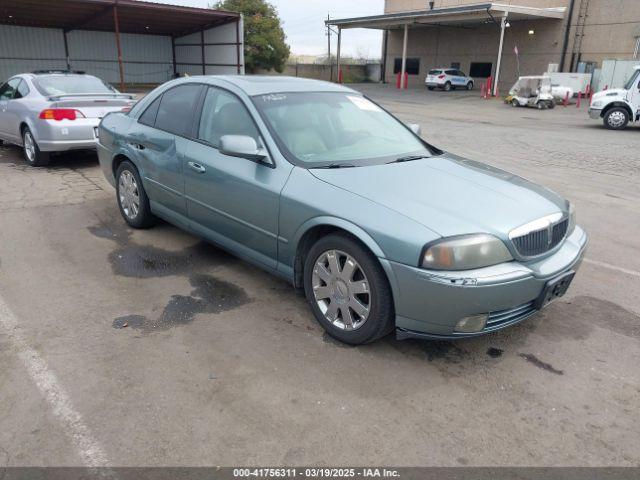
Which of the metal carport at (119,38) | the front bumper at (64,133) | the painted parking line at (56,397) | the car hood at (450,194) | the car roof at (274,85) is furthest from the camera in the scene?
the metal carport at (119,38)

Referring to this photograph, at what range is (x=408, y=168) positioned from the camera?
3686 mm

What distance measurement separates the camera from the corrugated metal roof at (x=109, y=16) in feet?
74.6

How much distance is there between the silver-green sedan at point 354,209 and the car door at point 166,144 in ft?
0.06

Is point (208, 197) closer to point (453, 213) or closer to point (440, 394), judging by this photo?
point (453, 213)

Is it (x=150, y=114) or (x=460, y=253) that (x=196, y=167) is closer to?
(x=150, y=114)

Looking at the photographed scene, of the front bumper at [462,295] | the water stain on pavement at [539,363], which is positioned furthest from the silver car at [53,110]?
the water stain on pavement at [539,363]

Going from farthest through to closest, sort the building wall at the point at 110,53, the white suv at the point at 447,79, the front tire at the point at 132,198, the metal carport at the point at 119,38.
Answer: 1. the white suv at the point at 447,79
2. the building wall at the point at 110,53
3. the metal carport at the point at 119,38
4. the front tire at the point at 132,198

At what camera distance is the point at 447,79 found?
3569cm

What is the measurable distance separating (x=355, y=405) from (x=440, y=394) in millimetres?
501

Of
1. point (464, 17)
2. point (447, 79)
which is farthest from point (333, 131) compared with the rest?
point (447, 79)

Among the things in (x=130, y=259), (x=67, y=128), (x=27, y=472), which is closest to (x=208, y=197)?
(x=130, y=259)

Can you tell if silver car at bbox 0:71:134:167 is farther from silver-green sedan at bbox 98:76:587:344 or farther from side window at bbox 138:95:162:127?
silver-green sedan at bbox 98:76:587:344

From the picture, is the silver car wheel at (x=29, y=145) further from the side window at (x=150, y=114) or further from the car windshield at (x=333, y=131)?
the car windshield at (x=333, y=131)

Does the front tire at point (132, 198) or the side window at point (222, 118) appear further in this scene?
the front tire at point (132, 198)
